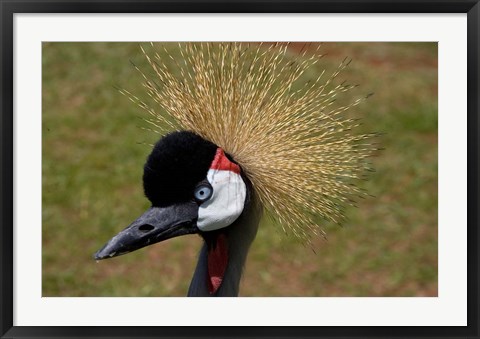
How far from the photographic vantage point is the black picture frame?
1616mm

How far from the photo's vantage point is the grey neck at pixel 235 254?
1.72m

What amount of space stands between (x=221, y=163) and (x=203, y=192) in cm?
8

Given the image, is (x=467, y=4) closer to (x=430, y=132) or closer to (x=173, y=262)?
(x=173, y=262)

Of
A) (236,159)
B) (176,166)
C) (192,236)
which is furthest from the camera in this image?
(192,236)

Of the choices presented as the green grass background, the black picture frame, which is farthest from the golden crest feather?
the green grass background

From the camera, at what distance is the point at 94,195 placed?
3449 mm

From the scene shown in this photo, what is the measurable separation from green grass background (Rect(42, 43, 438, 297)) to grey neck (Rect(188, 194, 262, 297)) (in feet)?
2.36

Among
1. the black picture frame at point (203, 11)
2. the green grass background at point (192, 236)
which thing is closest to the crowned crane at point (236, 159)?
the black picture frame at point (203, 11)

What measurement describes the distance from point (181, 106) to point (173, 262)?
5.16ft

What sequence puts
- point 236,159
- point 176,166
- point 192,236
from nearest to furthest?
point 176,166, point 236,159, point 192,236

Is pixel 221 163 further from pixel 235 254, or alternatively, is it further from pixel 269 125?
pixel 235 254

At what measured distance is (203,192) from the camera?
62.8 inches

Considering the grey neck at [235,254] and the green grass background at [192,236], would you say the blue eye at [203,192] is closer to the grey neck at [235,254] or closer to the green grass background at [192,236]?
the grey neck at [235,254]

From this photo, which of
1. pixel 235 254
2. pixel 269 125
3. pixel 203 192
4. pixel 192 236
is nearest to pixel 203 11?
pixel 269 125
